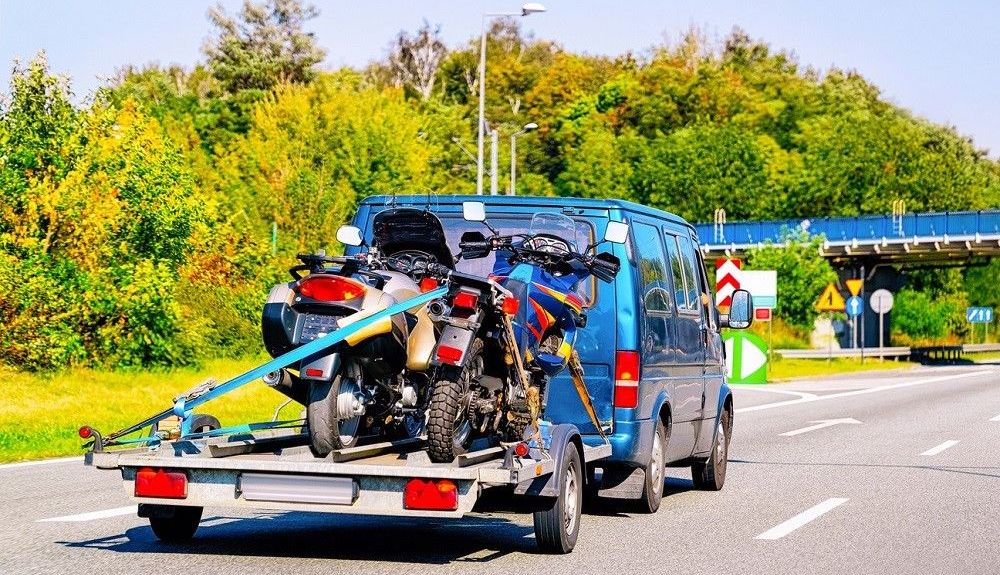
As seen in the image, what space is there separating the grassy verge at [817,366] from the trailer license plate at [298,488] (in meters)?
36.2

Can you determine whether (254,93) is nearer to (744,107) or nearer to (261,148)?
(261,148)

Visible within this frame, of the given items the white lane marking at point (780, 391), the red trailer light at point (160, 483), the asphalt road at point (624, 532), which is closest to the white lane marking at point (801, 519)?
the asphalt road at point (624, 532)

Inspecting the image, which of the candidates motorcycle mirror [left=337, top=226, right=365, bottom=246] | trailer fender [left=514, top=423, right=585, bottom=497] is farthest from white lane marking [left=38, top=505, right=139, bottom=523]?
trailer fender [left=514, top=423, right=585, bottom=497]

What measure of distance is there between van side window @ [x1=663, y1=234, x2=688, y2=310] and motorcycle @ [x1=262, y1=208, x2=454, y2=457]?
3.46 meters

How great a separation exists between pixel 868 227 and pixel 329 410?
69.6 meters

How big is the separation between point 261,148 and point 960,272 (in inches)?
2056

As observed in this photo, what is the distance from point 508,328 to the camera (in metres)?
8.73

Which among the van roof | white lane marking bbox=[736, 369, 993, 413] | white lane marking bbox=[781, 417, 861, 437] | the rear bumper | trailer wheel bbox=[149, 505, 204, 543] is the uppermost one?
the van roof

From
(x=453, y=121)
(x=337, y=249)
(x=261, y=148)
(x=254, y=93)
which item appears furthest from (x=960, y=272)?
(x=337, y=249)

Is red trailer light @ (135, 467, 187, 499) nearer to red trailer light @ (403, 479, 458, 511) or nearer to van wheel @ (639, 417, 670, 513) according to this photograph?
red trailer light @ (403, 479, 458, 511)

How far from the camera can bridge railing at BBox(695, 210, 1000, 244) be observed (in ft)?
234

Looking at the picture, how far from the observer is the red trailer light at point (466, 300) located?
8.50 metres

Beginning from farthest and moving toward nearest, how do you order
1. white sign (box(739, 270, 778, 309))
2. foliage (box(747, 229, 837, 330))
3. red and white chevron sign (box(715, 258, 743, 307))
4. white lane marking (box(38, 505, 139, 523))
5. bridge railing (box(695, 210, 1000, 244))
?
bridge railing (box(695, 210, 1000, 244))
foliage (box(747, 229, 837, 330))
white sign (box(739, 270, 778, 309))
red and white chevron sign (box(715, 258, 743, 307))
white lane marking (box(38, 505, 139, 523))

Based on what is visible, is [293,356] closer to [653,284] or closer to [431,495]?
[431,495]
